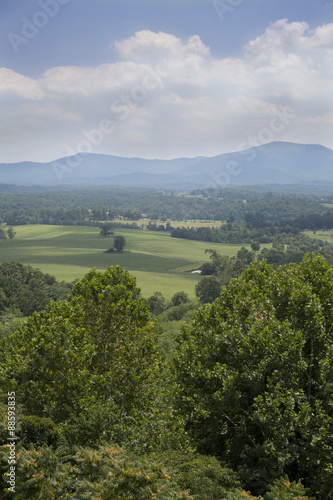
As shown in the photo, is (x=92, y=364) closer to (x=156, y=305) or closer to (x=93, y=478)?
(x=93, y=478)

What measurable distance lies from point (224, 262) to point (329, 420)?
129901 millimetres

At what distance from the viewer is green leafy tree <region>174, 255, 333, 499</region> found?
712 inches

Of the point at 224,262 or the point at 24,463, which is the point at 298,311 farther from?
the point at 224,262

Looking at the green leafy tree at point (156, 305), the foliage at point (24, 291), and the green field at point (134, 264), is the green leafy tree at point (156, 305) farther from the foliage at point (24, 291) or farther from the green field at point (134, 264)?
the foliage at point (24, 291)

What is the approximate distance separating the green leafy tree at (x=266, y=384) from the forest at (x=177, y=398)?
8 cm

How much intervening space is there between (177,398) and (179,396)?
17cm

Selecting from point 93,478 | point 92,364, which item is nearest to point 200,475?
point 93,478

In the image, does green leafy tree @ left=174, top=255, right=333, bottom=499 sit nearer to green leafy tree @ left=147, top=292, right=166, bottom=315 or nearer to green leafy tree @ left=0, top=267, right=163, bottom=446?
green leafy tree @ left=0, top=267, right=163, bottom=446

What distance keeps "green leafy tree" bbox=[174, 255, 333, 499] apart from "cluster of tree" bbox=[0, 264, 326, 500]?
7cm

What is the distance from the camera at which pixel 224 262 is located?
147 meters

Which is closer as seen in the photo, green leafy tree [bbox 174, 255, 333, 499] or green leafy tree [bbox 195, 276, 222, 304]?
green leafy tree [bbox 174, 255, 333, 499]

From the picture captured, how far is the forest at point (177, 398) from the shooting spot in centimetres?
1633

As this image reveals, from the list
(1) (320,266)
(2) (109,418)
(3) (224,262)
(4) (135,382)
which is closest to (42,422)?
(2) (109,418)

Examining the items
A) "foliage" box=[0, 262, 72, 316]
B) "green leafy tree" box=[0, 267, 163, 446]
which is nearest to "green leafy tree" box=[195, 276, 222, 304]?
"foliage" box=[0, 262, 72, 316]
